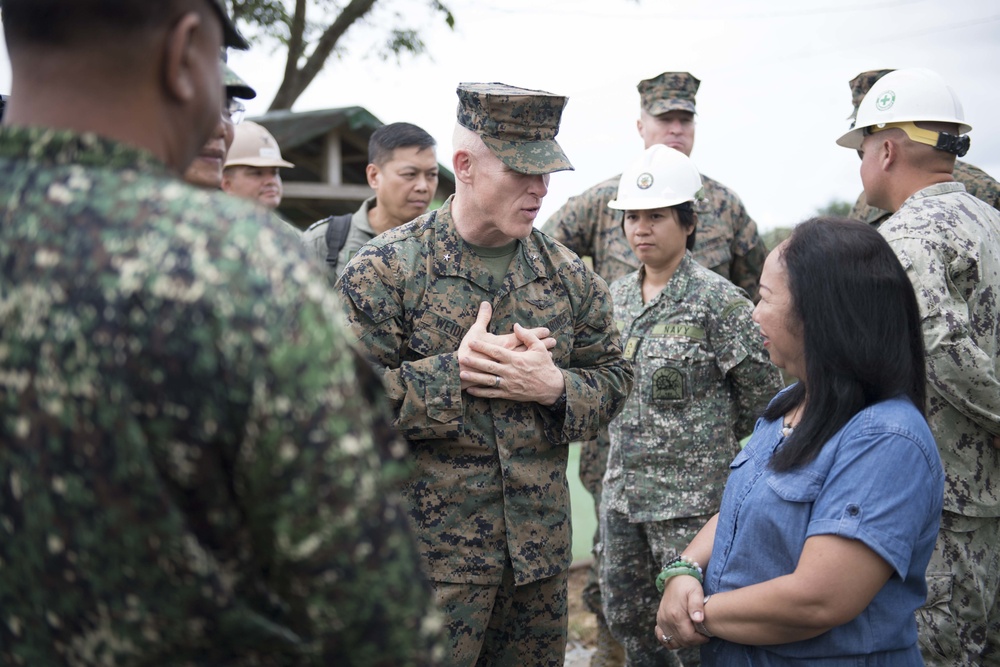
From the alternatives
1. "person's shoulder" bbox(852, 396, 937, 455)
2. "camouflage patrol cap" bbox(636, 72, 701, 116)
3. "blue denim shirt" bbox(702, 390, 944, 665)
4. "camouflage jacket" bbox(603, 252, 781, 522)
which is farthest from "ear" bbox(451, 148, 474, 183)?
"camouflage patrol cap" bbox(636, 72, 701, 116)

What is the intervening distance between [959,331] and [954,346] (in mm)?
60

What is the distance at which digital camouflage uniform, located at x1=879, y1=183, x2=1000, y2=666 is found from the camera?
3238mm

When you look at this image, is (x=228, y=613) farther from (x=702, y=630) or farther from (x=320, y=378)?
(x=702, y=630)

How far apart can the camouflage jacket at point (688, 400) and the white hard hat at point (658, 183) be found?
1.54 ft

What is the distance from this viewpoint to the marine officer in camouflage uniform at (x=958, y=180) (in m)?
5.26

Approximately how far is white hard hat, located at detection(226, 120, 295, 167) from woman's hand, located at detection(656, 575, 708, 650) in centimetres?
350

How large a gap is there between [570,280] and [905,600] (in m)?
1.47

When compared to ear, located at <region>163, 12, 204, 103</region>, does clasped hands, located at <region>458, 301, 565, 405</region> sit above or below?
below

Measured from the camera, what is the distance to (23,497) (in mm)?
1061

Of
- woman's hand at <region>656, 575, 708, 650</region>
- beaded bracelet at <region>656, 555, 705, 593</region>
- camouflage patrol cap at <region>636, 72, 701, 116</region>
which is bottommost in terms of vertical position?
woman's hand at <region>656, 575, 708, 650</region>

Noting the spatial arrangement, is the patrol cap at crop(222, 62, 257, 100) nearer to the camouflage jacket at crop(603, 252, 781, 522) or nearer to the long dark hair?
the long dark hair

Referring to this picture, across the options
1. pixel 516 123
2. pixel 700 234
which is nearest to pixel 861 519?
pixel 516 123

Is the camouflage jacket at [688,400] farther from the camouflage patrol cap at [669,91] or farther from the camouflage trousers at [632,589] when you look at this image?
the camouflage patrol cap at [669,91]

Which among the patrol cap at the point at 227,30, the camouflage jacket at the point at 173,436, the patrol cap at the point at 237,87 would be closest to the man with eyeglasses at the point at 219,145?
the patrol cap at the point at 237,87
